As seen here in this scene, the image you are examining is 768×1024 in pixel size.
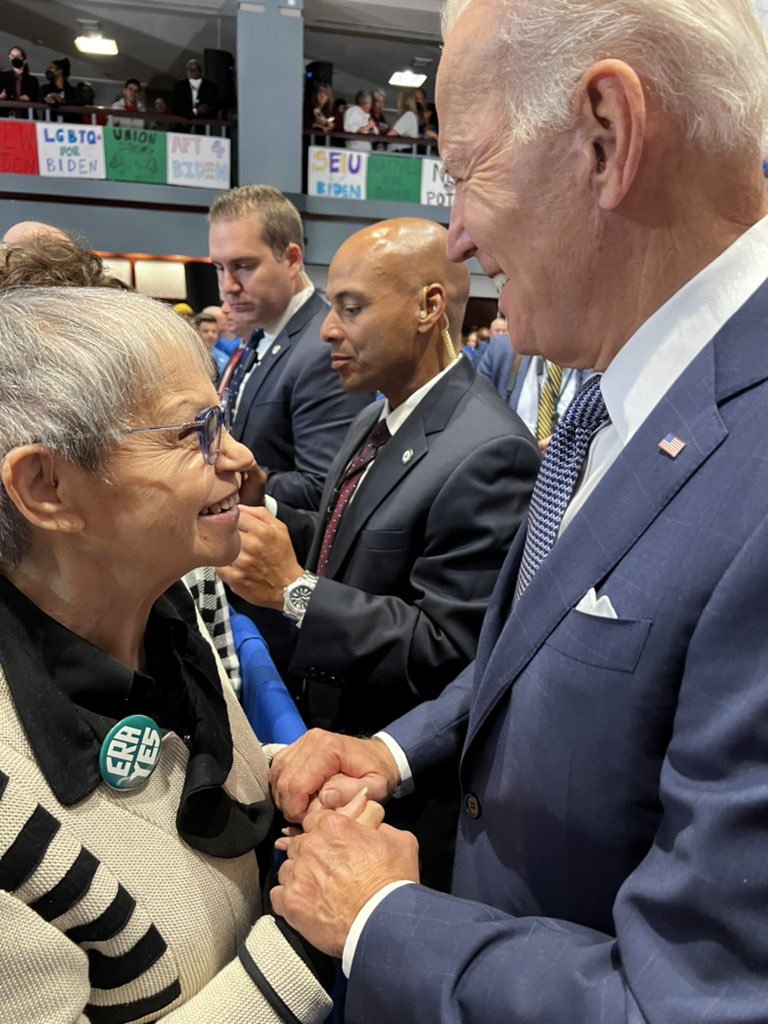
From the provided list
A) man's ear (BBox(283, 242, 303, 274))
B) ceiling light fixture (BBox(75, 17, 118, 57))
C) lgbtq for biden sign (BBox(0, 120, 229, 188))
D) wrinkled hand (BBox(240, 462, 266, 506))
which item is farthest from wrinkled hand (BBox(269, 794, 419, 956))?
ceiling light fixture (BBox(75, 17, 118, 57))

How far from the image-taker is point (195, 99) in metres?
11.7

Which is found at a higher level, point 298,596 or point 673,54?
point 673,54

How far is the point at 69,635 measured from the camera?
1047 millimetres

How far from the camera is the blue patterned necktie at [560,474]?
1.07 m

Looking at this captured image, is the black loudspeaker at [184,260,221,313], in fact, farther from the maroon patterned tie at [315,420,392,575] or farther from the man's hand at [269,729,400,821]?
the man's hand at [269,729,400,821]

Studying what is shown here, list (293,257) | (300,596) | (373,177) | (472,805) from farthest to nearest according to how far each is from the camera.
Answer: (373,177) < (293,257) < (300,596) < (472,805)

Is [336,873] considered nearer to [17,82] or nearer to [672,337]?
[672,337]

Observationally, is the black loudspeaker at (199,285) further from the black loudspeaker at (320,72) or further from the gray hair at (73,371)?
the gray hair at (73,371)

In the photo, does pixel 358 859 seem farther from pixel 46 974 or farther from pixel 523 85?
pixel 523 85

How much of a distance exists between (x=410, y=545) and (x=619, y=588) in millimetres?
1000

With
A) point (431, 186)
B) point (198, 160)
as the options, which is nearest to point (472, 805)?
point (198, 160)

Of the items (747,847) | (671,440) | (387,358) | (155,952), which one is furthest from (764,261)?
(387,358)

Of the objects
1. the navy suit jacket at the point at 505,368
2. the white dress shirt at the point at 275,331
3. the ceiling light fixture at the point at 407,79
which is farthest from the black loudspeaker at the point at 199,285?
the white dress shirt at the point at 275,331

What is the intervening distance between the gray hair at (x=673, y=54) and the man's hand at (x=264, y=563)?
1.08 meters
